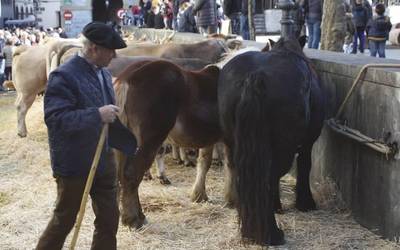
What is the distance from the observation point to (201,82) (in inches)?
256

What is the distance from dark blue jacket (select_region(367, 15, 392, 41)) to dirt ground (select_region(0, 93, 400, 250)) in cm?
906

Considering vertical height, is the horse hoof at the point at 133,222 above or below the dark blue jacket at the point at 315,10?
below

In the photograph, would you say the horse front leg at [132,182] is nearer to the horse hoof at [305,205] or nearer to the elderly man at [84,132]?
the elderly man at [84,132]

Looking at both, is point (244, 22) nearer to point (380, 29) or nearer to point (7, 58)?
point (380, 29)

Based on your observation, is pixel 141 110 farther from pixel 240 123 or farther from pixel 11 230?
pixel 11 230

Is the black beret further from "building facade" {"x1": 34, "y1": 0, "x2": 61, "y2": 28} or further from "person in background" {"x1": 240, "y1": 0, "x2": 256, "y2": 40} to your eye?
"building facade" {"x1": 34, "y1": 0, "x2": 61, "y2": 28}

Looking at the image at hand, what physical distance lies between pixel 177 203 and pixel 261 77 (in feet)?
7.53

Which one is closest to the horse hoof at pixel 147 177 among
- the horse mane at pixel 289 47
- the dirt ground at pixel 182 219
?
the dirt ground at pixel 182 219

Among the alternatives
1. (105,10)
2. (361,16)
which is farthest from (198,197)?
(105,10)

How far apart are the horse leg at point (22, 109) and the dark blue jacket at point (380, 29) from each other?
8899 mm

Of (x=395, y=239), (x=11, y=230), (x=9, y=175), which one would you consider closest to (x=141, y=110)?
(x=11, y=230)

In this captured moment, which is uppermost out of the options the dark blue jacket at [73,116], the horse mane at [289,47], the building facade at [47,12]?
the building facade at [47,12]

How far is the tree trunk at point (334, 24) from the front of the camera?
11023 mm

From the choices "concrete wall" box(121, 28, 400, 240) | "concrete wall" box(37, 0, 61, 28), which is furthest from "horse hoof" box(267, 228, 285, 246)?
"concrete wall" box(37, 0, 61, 28)
